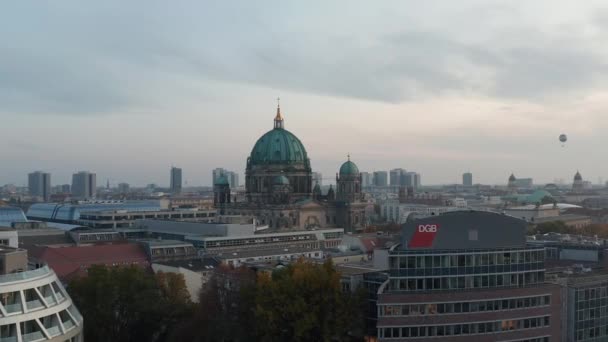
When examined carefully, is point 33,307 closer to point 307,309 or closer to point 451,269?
point 307,309

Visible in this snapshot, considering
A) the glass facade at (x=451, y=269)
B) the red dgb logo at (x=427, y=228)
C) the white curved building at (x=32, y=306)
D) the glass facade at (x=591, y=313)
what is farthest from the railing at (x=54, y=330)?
the glass facade at (x=591, y=313)

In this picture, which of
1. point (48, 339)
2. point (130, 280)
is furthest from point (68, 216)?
point (48, 339)

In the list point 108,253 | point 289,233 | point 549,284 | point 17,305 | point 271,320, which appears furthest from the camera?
point 289,233

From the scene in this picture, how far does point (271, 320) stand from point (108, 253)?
144 ft

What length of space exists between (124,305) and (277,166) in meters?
105

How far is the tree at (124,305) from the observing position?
72.1m

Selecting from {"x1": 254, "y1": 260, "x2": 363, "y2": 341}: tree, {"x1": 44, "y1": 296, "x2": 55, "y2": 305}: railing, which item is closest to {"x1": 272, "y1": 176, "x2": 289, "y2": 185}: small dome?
{"x1": 254, "y1": 260, "x2": 363, "y2": 341}: tree

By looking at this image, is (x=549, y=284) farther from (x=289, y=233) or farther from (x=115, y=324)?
(x=289, y=233)

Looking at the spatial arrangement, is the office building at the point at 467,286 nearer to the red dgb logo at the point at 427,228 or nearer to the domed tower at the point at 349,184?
the red dgb logo at the point at 427,228

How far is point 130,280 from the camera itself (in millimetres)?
74000

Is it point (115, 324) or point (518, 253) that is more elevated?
point (518, 253)

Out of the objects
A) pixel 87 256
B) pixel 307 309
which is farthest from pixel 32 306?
pixel 87 256

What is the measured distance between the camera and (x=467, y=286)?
66.6 m

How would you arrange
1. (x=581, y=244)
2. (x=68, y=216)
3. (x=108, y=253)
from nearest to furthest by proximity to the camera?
(x=581, y=244)
(x=108, y=253)
(x=68, y=216)
